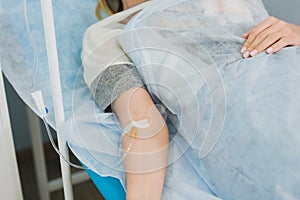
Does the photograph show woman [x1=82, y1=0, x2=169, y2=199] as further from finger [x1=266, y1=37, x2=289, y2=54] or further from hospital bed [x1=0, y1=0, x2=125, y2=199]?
finger [x1=266, y1=37, x2=289, y2=54]

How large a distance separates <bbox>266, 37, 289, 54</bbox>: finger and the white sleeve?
333 mm

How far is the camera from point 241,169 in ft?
2.87

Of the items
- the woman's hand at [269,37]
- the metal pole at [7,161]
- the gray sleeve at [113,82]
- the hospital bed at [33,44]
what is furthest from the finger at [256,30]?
the metal pole at [7,161]

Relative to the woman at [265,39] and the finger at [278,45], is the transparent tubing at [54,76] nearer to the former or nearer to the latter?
the woman at [265,39]

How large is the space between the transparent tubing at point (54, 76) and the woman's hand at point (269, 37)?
427 mm

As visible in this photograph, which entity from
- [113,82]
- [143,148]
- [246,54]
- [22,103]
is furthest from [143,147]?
[22,103]

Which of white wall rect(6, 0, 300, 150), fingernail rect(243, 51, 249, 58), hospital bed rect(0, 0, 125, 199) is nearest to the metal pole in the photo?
hospital bed rect(0, 0, 125, 199)

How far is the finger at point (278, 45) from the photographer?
105 cm

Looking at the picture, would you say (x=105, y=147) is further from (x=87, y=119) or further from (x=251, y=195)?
(x=251, y=195)

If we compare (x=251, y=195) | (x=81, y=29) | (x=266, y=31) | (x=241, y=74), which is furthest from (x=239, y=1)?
(x=251, y=195)

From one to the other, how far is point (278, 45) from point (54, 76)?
52 cm

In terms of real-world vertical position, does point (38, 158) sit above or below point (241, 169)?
below

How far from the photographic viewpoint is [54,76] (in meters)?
0.97

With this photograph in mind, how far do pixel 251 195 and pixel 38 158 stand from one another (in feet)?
3.06
